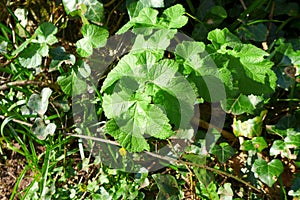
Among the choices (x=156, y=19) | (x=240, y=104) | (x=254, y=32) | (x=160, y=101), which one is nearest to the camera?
(x=160, y=101)

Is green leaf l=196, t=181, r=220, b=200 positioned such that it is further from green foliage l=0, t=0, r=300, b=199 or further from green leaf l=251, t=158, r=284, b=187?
green leaf l=251, t=158, r=284, b=187

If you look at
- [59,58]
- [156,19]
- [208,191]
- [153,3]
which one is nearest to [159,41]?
[156,19]

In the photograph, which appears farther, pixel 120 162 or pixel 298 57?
pixel 120 162

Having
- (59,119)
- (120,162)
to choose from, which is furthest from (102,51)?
(120,162)

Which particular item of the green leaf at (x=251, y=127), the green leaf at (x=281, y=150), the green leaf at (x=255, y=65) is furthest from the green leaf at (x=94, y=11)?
the green leaf at (x=281, y=150)

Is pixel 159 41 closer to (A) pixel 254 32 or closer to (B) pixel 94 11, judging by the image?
(B) pixel 94 11

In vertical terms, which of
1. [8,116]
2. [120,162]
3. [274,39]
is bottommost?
[120,162]

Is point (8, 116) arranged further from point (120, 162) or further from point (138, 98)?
point (138, 98)
